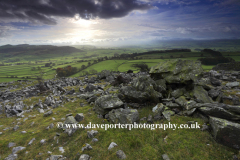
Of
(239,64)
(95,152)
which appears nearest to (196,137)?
(95,152)

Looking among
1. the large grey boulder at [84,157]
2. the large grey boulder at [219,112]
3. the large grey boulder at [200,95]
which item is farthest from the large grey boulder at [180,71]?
the large grey boulder at [84,157]

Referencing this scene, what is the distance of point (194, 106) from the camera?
9.81m

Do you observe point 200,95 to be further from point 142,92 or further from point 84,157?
point 84,157

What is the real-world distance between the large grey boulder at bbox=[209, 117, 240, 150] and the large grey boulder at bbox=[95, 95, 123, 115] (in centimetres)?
810

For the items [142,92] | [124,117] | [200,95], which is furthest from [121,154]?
[200,95]

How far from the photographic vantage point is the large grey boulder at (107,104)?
456 inches

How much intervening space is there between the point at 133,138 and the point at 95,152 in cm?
286

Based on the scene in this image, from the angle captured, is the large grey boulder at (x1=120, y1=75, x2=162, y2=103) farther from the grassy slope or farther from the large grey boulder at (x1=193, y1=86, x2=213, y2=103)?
the large grey boulder at (x1=193, y1=86, x2=213, y2=103)

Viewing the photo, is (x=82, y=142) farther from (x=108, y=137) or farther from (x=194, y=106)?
(x=194, y=106)

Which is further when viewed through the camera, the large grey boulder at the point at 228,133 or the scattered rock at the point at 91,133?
the scattered rock at the point at 91,133

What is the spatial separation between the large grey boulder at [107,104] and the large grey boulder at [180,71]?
7890 millimetres

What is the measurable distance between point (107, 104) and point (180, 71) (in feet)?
34.9

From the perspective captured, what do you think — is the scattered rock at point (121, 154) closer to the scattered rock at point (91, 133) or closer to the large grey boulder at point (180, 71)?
the scattered rock at point (91, 133)

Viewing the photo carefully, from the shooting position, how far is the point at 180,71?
550 inches
